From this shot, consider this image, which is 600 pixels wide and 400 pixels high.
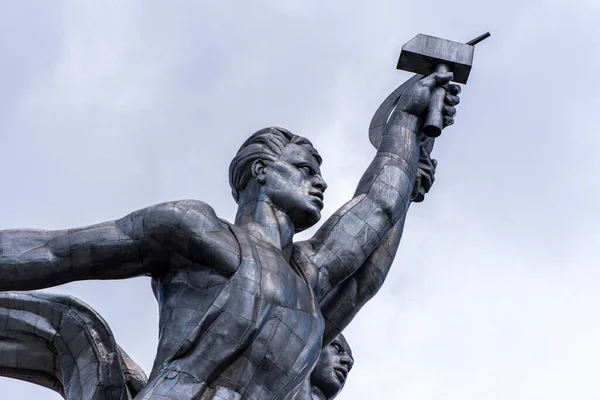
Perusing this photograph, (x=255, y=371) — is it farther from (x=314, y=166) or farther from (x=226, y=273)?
(x=314, y=166)

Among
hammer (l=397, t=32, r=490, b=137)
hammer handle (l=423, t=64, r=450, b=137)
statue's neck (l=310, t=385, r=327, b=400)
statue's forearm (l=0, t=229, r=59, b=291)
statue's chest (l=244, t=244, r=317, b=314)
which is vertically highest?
hammer (l=397, t=32, r=490, b=137)

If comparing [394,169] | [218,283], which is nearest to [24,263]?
[218,283]

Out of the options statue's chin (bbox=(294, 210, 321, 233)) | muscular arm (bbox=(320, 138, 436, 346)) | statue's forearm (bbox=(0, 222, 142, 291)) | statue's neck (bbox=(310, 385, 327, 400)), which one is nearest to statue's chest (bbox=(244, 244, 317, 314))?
statue's chin (bbox=(294, 210, 321, 233))

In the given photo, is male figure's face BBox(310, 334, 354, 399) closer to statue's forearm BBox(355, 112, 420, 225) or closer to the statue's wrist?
statue's forearm BBox(355, 112, 420, 225)

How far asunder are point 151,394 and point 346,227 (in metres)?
3.00

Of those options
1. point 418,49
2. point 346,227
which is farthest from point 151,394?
point 418,49

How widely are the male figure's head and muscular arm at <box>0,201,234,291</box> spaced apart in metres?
1.01

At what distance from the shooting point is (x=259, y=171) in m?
17.9

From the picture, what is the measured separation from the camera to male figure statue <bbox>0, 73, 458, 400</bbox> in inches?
642

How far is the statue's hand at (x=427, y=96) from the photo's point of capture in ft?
62.6

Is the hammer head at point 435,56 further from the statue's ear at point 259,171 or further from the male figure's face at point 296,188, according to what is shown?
the statue's ear at point 259,171

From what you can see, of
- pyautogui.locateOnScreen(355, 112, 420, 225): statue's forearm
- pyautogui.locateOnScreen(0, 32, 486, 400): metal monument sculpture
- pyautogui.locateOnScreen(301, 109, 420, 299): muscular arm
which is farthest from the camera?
pyautogui.locateOnScreen(355, 112, 420, 225): statue's forearm

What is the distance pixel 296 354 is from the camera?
16734mm

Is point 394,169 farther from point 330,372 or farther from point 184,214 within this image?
point 184,214
